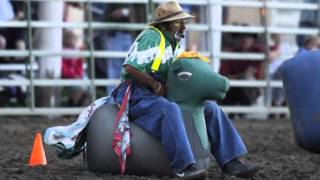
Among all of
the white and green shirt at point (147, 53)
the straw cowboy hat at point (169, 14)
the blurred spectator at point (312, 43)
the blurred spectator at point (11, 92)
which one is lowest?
the blurred spectator at point (11, 92)


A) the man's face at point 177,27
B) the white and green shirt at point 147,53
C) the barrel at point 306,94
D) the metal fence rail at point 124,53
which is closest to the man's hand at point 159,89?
the white and green shirt at point 147,53

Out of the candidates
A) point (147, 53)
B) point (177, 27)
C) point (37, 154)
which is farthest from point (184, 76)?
point (37, 154)

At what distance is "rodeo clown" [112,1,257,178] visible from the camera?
7.34 m

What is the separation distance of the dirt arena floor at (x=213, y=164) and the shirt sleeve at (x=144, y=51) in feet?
2.96

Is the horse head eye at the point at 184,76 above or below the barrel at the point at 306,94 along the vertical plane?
above

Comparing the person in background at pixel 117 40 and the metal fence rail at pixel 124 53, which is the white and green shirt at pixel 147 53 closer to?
the metal fence rail at pixel 124 53

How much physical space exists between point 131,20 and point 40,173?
23.2 feet

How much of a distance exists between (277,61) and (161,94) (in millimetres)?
7666

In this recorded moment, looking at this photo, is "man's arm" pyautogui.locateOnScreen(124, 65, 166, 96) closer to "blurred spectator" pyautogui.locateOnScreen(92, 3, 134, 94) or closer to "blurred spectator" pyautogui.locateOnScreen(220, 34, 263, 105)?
"blurred spectator" pyautogui.locateOnScreen(92, 3, 134, 94)

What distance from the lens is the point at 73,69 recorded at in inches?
551

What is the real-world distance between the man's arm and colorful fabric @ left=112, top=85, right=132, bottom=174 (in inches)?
9.2

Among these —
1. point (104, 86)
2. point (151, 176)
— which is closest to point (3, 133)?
point (104, 86)

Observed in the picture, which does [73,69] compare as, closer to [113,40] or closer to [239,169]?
[113,40]

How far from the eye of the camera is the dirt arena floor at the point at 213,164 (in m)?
7.47
